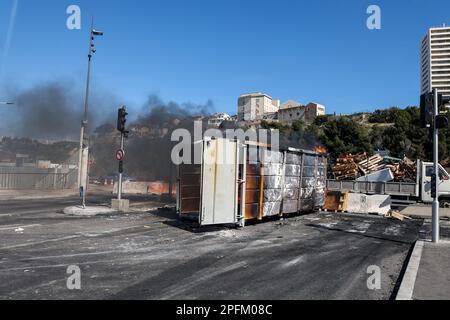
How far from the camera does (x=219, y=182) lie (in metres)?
10.9

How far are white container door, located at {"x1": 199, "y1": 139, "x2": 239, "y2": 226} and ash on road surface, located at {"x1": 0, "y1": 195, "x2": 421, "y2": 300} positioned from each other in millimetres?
525

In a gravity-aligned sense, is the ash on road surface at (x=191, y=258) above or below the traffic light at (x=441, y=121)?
below

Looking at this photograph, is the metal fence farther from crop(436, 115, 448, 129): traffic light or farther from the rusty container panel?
crop(436, 115, 448, 129): traffic light

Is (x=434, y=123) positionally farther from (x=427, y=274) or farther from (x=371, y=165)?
(x=371, y=165)

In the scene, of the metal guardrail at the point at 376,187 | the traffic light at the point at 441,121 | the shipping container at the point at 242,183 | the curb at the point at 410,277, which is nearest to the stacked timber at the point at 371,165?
the metal guardrail at the point at 376,187

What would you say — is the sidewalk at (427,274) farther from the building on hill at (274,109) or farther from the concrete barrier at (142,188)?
the building on hill at (274,109)

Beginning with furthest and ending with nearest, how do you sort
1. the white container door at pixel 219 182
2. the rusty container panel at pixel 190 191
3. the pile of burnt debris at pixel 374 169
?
the pile of burnt debris at pixel 374 169 → the rusty container panel at pixel 190 191 → the white container door at pixel 219 182

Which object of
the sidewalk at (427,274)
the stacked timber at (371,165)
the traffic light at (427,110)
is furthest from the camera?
the stacked timber at (371,165)

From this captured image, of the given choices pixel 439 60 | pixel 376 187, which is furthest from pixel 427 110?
pixel 439 60

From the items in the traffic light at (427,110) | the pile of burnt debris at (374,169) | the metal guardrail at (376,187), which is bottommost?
the metal guardrail at (376,187)

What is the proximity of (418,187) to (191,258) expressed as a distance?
13.9 m

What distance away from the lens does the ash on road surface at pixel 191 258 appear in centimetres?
544

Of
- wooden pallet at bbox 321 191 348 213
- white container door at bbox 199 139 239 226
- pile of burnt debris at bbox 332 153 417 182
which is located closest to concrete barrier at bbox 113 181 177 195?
pile of burnt debris at bbox 332 153 417 182

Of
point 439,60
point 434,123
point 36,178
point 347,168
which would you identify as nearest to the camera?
point 434,123
